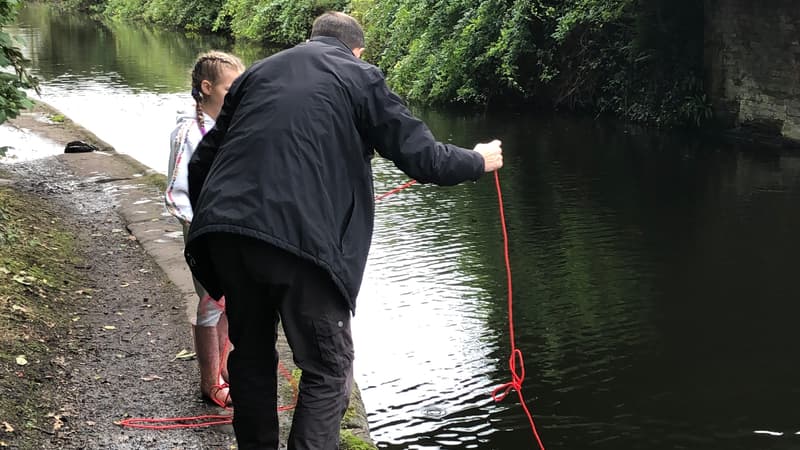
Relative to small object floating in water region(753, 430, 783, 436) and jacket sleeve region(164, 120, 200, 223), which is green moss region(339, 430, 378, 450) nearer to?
jacket sleeve region(164, 120, 200, 223)

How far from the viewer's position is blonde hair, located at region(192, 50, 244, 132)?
4234mm

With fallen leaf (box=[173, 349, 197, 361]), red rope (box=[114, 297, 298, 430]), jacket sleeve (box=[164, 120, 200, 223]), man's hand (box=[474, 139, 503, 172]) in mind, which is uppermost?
man's hand (box=[474, 139, 503, 172])

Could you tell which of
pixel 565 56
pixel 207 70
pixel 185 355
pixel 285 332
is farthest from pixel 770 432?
pixel 565 56

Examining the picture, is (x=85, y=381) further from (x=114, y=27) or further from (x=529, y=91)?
(x=114, y=27)

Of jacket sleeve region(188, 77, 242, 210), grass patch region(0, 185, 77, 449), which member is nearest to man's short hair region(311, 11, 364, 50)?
jacket sleeve region(188, 77, 242, 210)

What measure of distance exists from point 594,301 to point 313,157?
210 inches

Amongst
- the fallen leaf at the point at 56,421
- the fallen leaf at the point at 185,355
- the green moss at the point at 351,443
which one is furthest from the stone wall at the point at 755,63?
the fallen leaf at the point at 56,421

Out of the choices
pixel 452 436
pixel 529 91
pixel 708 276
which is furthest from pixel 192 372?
pixel 529 91

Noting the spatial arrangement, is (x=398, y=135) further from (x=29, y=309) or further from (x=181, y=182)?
(x=29, y=309)

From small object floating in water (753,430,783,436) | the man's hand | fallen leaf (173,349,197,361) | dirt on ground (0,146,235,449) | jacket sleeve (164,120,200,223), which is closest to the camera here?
the man's hand

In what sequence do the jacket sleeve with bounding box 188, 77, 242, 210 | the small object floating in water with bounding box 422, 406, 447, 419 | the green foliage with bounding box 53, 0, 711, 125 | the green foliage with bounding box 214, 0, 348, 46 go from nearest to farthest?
the jacket sleeve with bounding box 188, 77, 242, 210 < the small object floating in water with bounding box 422, 406, 447, 419 < the green foliage with bounding box 53, 0, 711, 125 < the green foliage with bounding box 214, 0, 348, 46

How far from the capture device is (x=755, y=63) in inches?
639

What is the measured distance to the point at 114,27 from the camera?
4556cm

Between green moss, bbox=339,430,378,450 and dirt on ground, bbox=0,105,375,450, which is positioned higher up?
dirt on ground, bbox=0,105,375,450
